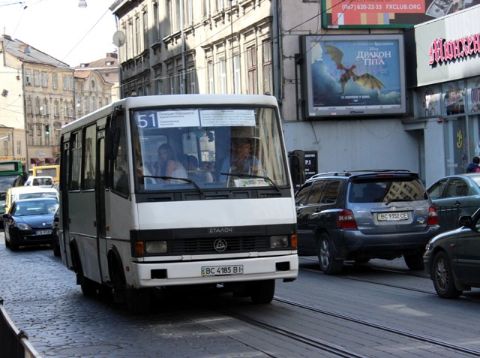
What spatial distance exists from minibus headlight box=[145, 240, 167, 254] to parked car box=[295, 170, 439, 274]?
5.23 meters

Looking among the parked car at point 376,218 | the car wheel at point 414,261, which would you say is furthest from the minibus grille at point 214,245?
the car wheel at point 414,261

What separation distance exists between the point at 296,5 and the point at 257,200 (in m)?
22.3

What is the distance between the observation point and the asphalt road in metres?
8.52

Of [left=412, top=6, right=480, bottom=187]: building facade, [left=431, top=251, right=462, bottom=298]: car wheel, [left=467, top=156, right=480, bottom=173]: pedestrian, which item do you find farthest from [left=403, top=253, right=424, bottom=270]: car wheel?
[left=412, top=6, right=480, bottom=187]: building facade

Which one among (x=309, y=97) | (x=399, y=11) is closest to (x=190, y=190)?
(x=309, y=97)

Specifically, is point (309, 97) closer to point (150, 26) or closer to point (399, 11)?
point (399, 11)

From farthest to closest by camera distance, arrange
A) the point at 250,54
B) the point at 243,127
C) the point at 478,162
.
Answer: the point at 250,54, the point at 478,162, the point at 243,127

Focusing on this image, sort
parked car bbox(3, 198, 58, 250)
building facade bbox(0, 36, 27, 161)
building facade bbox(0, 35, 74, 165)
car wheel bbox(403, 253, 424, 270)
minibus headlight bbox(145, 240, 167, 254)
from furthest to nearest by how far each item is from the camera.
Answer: building facade bbox(0, 35, 74, 165)
building facade bbox(0, 36, 27, 161)
parked car bbox(3, 198, 58, 250)
car wheel bbox(403, 253, 424, 270)
minibus headlight bbox(145, 240, 167, 254)

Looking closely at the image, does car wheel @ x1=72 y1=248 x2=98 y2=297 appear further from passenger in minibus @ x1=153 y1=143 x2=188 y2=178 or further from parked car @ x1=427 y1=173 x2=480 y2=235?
parked car @ x1=427 y1=173 x2=480 y2=235

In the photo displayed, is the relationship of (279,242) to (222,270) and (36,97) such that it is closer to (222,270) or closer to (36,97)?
(222,270)

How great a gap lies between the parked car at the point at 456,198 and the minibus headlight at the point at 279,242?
7.37 m

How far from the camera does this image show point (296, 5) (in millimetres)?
31953

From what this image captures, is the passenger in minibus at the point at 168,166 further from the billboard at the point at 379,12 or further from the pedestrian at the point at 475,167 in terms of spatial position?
the billboard at the point at 379,12

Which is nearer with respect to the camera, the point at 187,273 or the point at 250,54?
the point at 187,273
